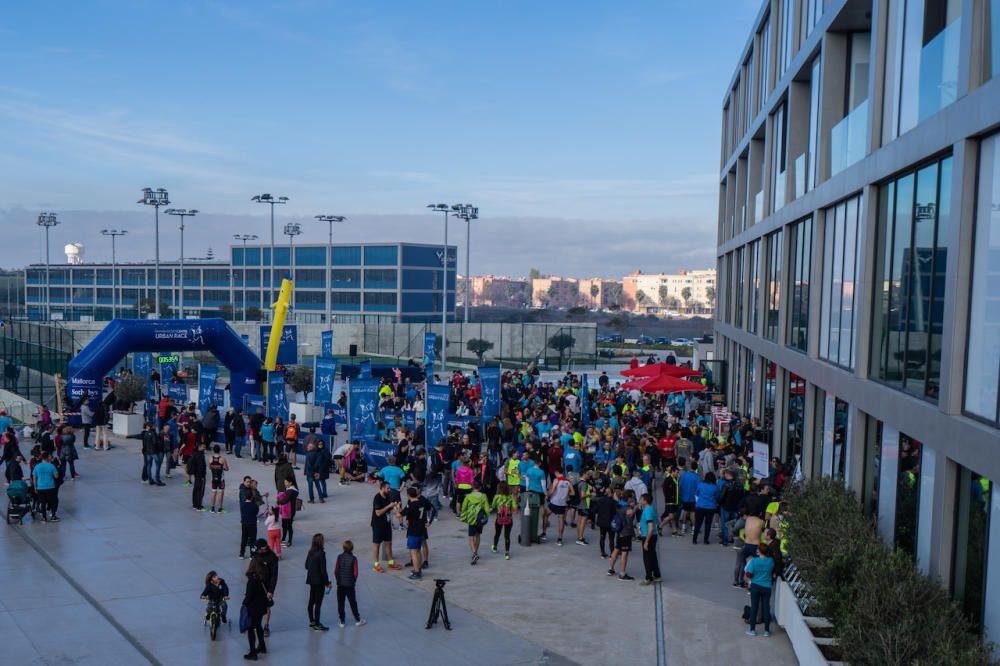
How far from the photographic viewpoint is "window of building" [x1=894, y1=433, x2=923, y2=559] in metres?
11.5

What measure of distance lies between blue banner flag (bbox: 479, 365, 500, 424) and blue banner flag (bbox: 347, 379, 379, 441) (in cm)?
392

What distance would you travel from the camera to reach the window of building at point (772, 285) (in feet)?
77.8

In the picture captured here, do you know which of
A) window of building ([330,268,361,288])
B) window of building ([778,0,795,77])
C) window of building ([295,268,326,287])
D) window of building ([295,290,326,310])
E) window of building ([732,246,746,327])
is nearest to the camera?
window of building ([778,0,795,77])

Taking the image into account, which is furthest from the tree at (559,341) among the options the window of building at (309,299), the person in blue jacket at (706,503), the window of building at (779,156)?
the person in blue jacket at (706,503)

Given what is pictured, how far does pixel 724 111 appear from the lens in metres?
41.3

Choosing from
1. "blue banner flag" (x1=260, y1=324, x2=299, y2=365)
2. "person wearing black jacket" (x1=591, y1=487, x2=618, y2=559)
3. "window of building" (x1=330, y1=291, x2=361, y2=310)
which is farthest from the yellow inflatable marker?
"window of building" (x1=330, y1=291, x2=361, y2=310)

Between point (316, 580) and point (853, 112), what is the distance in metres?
11.9

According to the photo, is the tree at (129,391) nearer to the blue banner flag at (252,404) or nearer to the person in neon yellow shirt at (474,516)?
the blue banner flag at (252,404)

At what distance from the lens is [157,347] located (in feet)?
95.5

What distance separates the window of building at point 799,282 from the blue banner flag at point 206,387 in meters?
17.5

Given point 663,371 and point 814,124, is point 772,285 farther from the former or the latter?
point 814,124

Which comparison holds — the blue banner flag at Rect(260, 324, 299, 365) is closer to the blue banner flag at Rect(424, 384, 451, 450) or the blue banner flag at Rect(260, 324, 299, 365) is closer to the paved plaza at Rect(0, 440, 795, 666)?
the blue banner flag at Rect(424, 384, 451, 450)

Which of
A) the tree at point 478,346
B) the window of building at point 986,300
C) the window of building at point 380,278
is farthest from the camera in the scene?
the window of building at point 380,278

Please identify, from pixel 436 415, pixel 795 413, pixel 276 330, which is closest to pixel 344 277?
pixel 276 330
